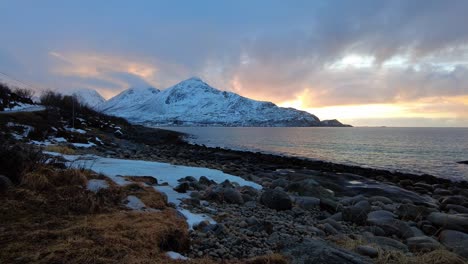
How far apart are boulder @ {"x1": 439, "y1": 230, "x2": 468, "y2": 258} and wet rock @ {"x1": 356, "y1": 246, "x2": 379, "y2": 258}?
107 inches

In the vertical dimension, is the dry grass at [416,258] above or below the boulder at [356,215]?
above

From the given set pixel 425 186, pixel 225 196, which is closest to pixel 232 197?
pixel 225 196

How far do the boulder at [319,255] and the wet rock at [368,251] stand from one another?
677 mm

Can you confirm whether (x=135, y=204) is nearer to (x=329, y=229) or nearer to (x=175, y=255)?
(x=175, y=255)

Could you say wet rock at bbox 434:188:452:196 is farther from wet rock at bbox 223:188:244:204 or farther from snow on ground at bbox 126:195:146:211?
snow on ground at bbox 126:195:146:211

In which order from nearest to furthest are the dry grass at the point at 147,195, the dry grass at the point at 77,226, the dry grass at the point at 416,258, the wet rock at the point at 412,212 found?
the dry grass at the point at 77,226 → the dry grass at the point at 416,258 → the dry grass at the point at 147,195 → the wet rock at the point at 412,212

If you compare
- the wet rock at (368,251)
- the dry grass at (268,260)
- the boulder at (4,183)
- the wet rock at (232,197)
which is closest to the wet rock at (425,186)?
the wet rock at (232,197)

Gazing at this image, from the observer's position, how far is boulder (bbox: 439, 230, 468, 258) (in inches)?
279

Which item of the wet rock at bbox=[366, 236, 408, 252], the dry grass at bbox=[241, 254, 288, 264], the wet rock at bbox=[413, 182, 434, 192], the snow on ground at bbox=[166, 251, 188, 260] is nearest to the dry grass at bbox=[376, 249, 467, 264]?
the wet rock at bbox=[366, 236, 408, 252]

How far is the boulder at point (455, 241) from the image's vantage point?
708 centimetres

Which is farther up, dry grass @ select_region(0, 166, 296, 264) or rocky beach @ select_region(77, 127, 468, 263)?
dry grass @ select_region(0, 166, 296, 264)

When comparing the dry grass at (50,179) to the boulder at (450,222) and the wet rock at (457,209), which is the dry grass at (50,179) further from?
the wet rock at (457,209)

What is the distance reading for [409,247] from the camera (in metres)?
7.38

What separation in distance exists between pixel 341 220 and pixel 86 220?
7.42 metres
